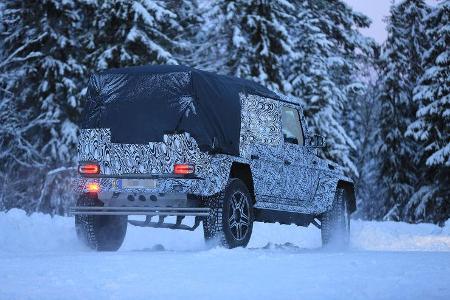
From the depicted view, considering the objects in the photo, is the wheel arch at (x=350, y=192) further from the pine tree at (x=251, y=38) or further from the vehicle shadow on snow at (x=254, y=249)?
the pine tree at (x=251, y=38)

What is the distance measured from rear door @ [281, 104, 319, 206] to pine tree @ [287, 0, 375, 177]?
17.6 meters

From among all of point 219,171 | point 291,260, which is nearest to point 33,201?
point 219,171

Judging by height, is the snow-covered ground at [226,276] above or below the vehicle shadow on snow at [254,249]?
below

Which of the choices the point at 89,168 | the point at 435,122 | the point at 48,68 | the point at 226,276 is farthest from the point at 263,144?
the point at 435,122

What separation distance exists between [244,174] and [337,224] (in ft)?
9.10

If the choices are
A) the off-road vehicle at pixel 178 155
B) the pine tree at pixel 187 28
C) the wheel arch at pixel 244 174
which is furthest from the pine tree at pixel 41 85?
the wheel arch at pixel 244 174

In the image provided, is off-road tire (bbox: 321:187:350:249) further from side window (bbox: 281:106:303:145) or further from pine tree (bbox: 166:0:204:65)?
pine tree (bbox: 166:0:204:65)

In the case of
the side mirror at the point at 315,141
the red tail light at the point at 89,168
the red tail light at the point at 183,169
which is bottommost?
the red tail light at the point at 183,169

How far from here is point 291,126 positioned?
38.8 ft

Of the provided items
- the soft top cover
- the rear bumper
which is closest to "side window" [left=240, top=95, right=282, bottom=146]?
the soft top cover

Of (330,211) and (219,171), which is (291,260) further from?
(330,211)

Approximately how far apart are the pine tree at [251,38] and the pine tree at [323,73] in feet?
2.69

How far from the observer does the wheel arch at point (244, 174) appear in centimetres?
1028

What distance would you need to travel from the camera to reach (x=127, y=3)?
26641 millimetres
